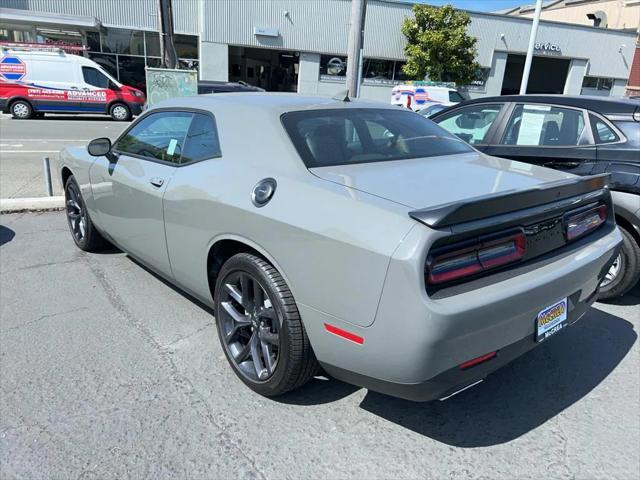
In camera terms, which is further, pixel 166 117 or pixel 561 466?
pixel 166 117

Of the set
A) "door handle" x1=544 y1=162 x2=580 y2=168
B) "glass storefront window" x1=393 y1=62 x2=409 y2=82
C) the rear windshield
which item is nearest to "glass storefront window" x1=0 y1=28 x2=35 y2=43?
"glass storefront window" x1=393 y1=62 x2=409 y2=82

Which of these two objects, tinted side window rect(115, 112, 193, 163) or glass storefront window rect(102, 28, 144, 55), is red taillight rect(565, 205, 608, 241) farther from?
glass storefront window rect(102, 28, 144, 55)

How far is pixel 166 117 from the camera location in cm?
372

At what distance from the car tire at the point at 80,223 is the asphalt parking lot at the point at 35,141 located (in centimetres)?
229

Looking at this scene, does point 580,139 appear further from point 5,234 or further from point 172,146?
point 5,234

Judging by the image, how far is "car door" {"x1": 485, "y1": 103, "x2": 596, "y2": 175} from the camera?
14.5ft

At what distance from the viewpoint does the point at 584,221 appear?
9.30 feet

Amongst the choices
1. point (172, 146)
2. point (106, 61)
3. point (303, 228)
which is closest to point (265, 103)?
point (172, 146)

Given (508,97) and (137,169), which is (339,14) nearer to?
(508,97)

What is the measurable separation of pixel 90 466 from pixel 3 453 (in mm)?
446

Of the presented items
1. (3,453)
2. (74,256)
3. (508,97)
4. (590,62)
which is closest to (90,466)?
(3,453)

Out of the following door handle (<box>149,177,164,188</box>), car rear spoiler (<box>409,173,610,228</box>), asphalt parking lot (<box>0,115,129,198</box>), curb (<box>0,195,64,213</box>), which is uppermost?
car rear spoiler (<box>409,173,610,228</box>)

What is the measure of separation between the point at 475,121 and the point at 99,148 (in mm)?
3841

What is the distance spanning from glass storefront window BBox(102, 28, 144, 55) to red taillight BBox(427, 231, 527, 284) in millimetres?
25908
